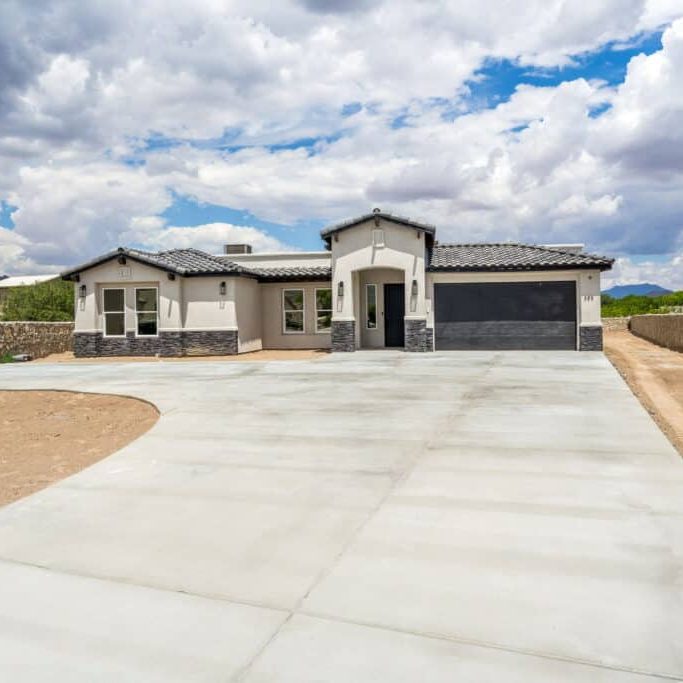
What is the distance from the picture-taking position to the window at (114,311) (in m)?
23.9

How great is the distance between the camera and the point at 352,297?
73.8ft

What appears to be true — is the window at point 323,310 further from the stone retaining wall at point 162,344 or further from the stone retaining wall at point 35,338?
the stone retaining wall at point 35,338

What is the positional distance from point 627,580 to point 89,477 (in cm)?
498

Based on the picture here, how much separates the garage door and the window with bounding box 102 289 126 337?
12.1m

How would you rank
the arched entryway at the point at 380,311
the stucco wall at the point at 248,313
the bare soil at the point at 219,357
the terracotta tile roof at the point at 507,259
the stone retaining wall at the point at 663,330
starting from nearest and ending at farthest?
1. the terracotta tile roof at the point at 507,259
2. the bare soil at the point at 219,357
3. the stucco wall at the point at 248,313
4. the arched entryway at the point at 380,311
5. the stone retaining wall at the point at 663,330

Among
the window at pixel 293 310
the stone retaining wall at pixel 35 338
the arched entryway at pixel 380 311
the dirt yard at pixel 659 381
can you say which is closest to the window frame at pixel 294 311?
the window at pixel 293 310

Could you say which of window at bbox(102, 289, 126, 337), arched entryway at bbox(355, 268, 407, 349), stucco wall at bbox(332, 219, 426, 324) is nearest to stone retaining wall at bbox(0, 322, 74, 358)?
window at bbox(102, 289, 126, 337)

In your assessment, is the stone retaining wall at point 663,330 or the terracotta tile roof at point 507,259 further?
the stone retaining wall at point 663,330

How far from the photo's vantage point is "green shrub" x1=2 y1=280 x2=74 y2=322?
38.6m

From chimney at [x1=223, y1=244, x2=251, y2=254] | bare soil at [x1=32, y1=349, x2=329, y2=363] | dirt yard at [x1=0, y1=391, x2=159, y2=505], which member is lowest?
dirt yard at [x1=0, y1=391, x2=159, y2=505]

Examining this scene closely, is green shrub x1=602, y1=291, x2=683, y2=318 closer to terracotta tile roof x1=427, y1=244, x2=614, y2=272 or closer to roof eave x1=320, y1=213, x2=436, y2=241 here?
terracotta tile roof x1=427, y1=244, x2=614, y2=272

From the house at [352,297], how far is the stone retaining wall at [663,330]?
5079 mm

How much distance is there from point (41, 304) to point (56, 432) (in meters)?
33.3

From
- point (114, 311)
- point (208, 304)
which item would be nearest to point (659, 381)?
point (208, 304)
